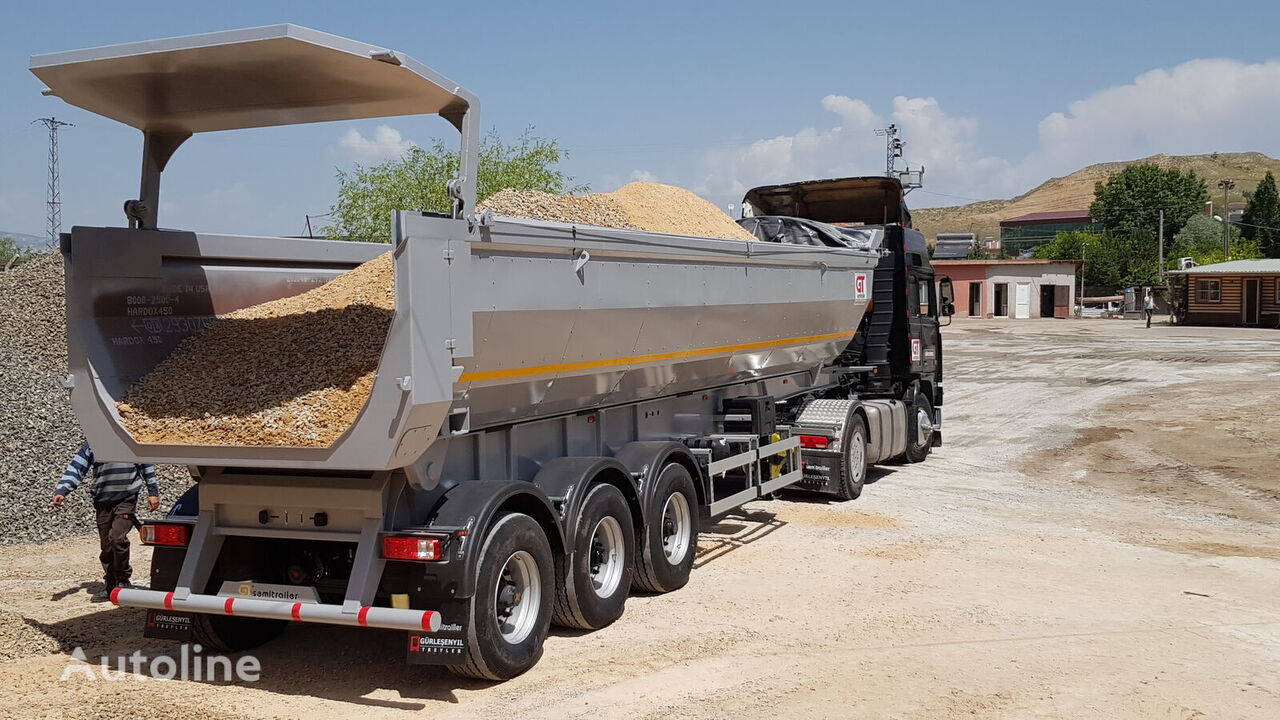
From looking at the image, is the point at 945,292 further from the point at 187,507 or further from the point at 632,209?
the point at 187,507

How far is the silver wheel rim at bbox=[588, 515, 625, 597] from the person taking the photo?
24.4ft

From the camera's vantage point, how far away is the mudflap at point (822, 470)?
1203cm

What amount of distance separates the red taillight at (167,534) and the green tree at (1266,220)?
96.0 m

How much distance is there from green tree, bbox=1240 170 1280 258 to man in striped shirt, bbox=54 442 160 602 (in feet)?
313

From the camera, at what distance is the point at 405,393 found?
5.49m

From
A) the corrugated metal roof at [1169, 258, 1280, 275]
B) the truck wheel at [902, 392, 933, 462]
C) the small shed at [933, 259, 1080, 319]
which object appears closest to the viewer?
the truck wheel at [902, 392, 933, 462]

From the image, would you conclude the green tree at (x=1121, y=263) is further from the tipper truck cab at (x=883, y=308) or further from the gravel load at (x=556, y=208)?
the gravel load at (x=556, y=208)

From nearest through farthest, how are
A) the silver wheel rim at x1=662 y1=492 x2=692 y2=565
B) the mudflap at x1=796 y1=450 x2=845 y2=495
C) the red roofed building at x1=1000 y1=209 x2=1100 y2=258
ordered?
1. the silver wheel rim at x1=662 y1=492 x2=692 y2=565
2. the mudflap at x1=796 y1=450 x2=845 y2=495
3. the red roofed building at x1=1000 y1=209 x2=1100 y2=258

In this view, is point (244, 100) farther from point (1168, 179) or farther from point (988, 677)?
point (1168, 179)

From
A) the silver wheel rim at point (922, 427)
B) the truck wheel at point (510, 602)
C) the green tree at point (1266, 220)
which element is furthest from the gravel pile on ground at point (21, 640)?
the green tree at point (1266, 220)

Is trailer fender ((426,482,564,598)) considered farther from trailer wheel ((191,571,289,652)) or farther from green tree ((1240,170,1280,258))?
green tree ((1240,170,1280,258))

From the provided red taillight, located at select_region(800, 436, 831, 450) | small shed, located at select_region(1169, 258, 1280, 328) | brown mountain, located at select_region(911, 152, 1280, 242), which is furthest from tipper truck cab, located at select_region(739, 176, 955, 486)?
brown mountain, located at select_region(911, 152, 1280, 242)

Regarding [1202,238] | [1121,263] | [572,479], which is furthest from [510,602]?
[1202,238]

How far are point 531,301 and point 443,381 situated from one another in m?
0.97
